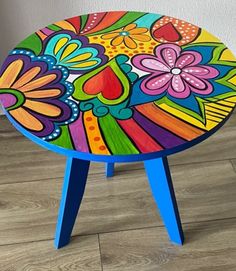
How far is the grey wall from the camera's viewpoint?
131cm

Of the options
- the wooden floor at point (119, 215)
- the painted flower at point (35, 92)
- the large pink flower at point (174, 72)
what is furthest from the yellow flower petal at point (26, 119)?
the wooden floor at point (119, 215)

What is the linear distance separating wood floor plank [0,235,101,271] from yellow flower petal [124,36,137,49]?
0.48m

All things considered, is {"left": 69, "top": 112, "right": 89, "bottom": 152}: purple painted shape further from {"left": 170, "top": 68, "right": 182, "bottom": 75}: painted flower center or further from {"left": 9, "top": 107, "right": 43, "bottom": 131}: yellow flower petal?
{"left": 170, "top": 68, "right": 182, "bottom": 75}: painted flower center

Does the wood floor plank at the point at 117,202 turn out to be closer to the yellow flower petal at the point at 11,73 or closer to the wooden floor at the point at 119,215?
the wooden floor at the point at 119,215

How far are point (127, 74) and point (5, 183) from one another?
562 millimetres

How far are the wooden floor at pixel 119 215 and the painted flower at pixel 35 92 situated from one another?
432mm

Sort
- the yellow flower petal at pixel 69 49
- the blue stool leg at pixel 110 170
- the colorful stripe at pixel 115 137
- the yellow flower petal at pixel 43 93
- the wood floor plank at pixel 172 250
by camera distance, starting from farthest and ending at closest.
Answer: the blue stool leg at pixel 110 170 → the wood floor plank at pixel 172 250 → the yellow flower petal at pixel 69 49 → the yellow flower petal at pixel 43 93 → the colorful stripe at pixel 115 137

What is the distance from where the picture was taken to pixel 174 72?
933 mm

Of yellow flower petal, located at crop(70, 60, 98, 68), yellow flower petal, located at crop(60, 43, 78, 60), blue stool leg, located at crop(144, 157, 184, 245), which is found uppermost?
yellow flower petal, located at crop(60, 43, 78, 60)

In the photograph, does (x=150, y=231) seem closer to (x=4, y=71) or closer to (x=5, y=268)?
(x=5, y=268)

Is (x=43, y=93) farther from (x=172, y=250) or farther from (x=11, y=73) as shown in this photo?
(x=172, y=250)

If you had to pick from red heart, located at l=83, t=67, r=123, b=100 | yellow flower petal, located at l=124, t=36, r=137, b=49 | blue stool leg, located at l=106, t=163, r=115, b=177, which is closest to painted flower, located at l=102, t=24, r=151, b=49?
yellow flower petal, located at l=124, t=36, r=137, b=49

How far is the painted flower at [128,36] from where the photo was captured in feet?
3.35

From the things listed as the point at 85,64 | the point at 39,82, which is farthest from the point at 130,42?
the point at 39,82
